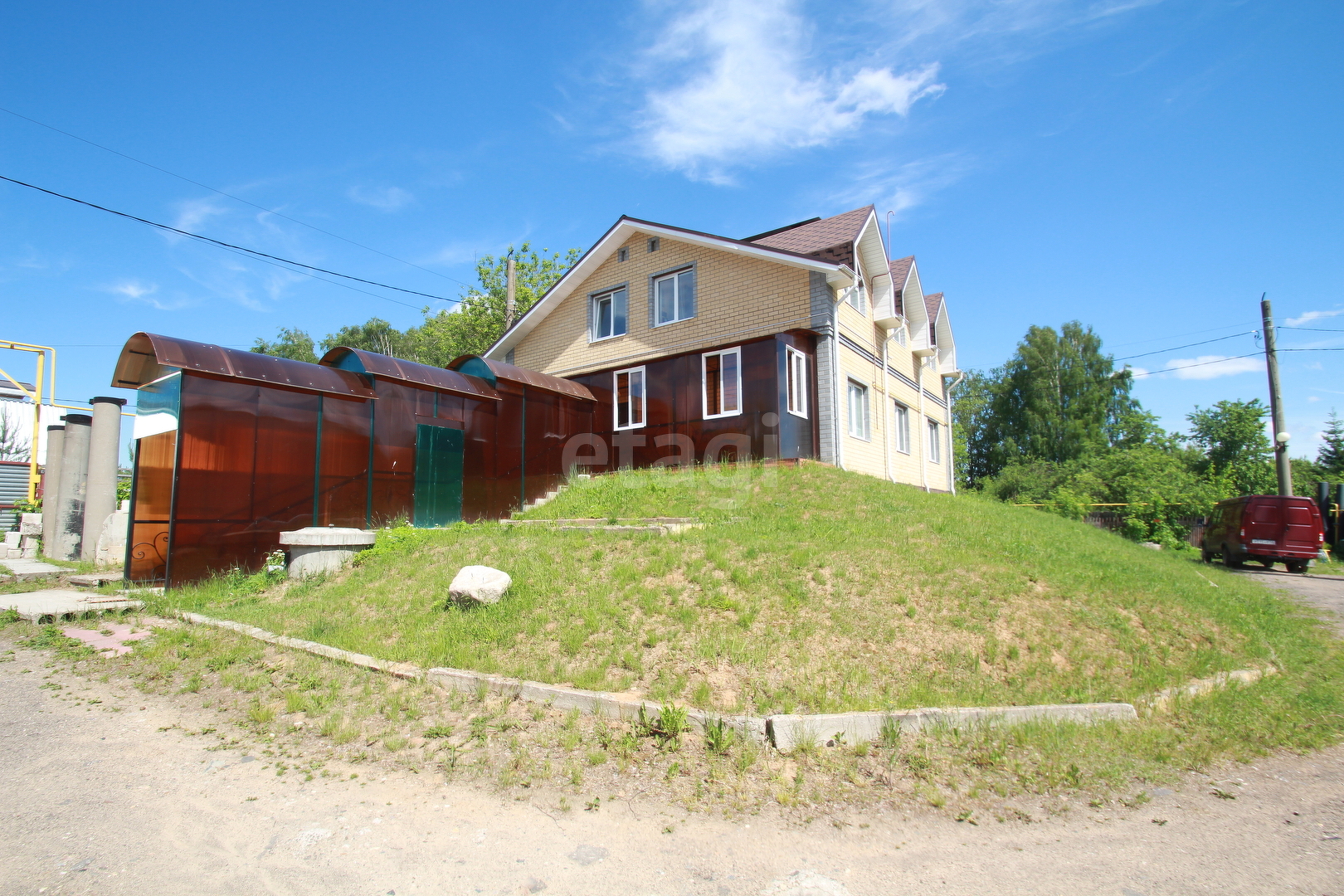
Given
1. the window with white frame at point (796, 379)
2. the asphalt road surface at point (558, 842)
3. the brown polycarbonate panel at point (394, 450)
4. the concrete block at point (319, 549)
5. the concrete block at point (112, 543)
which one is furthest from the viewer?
the window with white frame at point (796, 379)

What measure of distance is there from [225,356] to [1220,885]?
12.8 m

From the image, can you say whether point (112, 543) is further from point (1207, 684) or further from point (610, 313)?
point (1207, 684)

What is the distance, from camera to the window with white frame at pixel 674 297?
16731 mm

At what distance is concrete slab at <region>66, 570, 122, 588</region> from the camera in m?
10.3

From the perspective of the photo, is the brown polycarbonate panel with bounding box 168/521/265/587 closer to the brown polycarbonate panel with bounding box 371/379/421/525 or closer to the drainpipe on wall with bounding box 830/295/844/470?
the brown polycarbonate panel with bounding box 371/379/421/525

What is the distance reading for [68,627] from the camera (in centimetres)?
790

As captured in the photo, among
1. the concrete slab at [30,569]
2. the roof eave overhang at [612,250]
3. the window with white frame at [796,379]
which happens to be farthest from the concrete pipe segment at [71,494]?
the window with white frame at [796,379]

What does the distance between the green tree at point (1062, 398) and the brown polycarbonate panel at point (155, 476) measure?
44387 millimetres

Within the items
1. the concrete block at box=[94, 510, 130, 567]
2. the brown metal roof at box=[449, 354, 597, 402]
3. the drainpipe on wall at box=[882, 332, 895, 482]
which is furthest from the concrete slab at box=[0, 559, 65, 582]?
the drainpipe on wall at box=[882, 332, 895, 482]

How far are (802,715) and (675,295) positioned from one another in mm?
13542

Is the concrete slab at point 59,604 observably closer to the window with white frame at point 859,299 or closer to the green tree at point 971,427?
the window with white frame at point 859,299

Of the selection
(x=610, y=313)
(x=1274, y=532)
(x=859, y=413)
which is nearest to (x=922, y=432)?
(x=859, y=413)

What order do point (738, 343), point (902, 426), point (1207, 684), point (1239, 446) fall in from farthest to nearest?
1. point (1239, 446)
2. point (902, 426)
3. point (738, 343)
4. point (1207, 684)

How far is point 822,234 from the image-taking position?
54.7 feet
